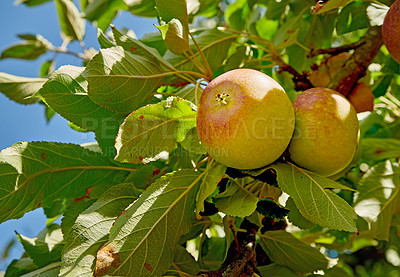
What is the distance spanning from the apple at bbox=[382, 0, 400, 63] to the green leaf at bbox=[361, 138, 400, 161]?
1.27 feet

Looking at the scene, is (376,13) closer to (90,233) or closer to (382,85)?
(382,85)

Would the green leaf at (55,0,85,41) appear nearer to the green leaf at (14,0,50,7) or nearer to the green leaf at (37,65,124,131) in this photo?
the green leaf at (14,0,50,7)

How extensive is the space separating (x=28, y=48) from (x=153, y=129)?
5.02 ft

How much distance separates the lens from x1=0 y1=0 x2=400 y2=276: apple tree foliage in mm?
824

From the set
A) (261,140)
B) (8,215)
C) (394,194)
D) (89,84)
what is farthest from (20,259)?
(394,194)

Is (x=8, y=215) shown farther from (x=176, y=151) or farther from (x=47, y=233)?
(x=176, y=151)

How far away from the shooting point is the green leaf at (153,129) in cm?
87

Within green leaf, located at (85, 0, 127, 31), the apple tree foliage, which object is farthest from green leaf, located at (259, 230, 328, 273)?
green leaf, located at (85, 0, 127, 31)

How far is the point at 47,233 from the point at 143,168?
536mm

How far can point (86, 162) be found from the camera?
3.76 ft

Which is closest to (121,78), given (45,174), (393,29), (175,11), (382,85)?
(175,11)

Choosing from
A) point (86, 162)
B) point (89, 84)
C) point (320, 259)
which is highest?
point (89, 84)

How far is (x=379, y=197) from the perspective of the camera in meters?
1.27

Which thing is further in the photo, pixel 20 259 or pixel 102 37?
pixel 20 259
